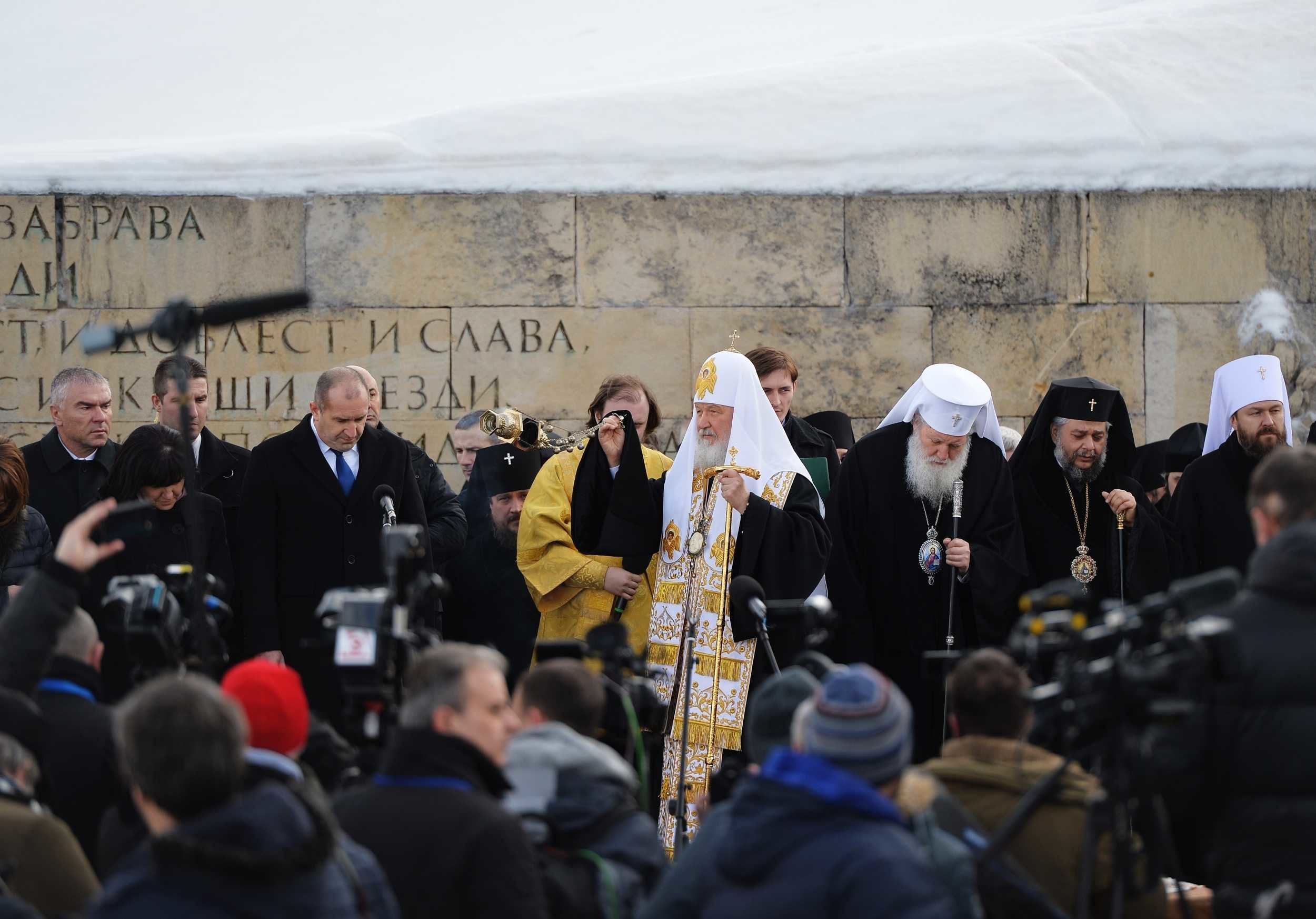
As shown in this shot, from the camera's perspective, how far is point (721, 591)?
6.80m

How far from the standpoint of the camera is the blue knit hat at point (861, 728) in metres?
3.21

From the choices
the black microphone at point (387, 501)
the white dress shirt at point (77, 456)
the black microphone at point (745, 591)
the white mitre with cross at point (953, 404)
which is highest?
the white mitre with cross at point (953, 404)

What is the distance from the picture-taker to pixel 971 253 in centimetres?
946

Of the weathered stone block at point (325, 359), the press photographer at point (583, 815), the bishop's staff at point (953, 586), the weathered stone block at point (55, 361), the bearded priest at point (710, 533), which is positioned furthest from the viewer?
the weathered stone block at point (325, 359)

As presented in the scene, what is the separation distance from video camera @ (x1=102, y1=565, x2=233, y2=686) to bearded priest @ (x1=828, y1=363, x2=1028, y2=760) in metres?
3.17

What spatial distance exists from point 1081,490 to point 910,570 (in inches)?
35.8

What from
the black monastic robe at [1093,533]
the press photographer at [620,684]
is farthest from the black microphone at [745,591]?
the black monastic robe at [1093,533]

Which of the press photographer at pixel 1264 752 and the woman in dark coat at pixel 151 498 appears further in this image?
the woman in dark coat at pixel 151 498

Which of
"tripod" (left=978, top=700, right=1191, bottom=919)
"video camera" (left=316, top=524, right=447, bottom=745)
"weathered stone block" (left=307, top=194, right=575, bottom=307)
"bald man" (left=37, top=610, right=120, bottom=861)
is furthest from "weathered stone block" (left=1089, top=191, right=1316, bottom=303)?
"bald man" (left=37, top=610, right=120, bottom=861)

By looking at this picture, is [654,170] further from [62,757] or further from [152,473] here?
[62,757]

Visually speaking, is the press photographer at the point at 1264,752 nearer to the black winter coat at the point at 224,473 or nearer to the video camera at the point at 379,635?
the video camera at the point at 379,635

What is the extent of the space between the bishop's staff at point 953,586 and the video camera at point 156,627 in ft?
10.7

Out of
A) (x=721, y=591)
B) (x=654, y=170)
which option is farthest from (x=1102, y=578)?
(x=654, y=170)

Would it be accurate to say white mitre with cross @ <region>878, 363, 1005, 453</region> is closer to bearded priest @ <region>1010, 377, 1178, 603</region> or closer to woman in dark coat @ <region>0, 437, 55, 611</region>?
bearded priest @ <region>1010, 377, 1178, 603</region>
